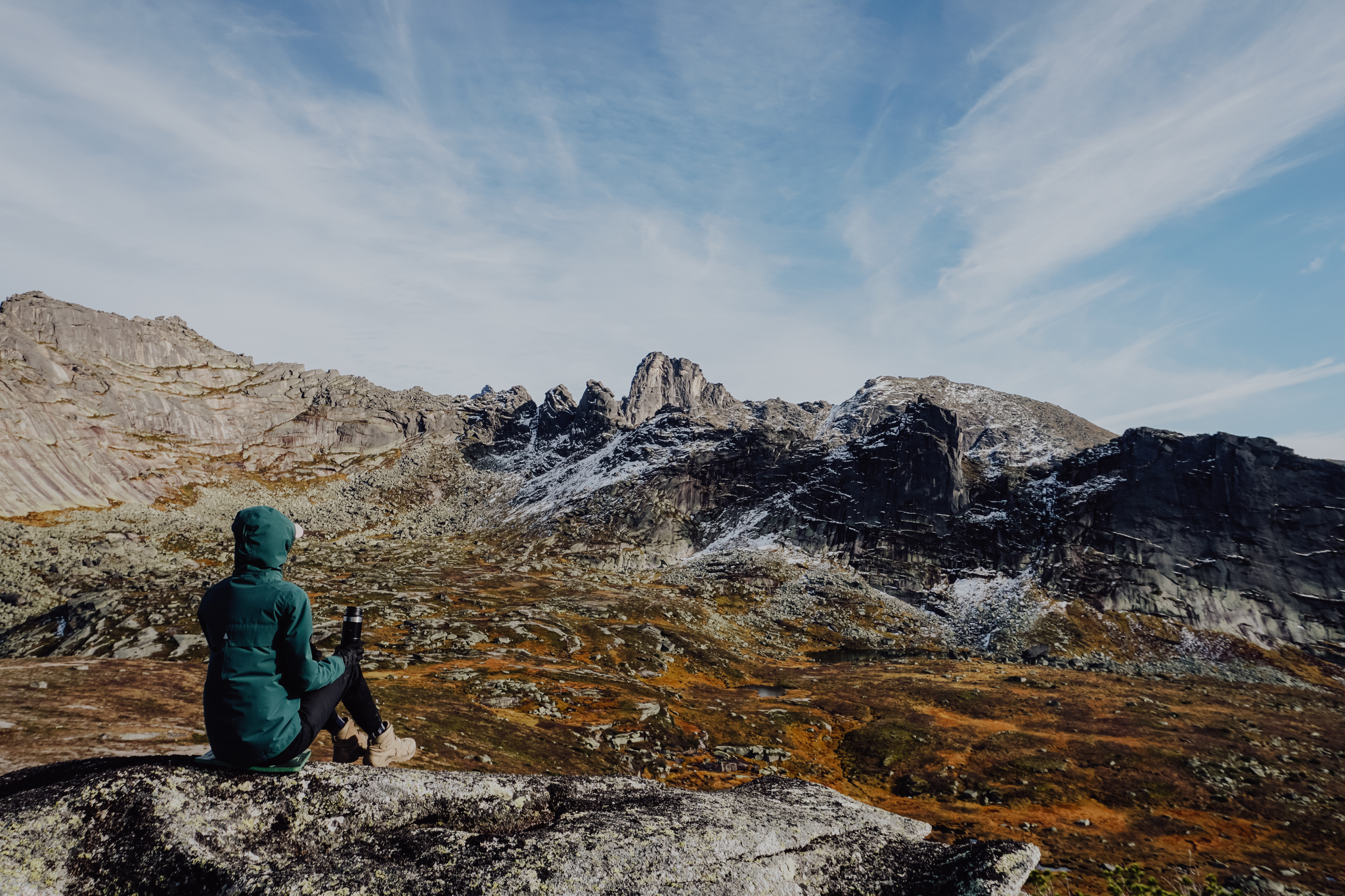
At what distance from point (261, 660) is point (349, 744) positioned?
2884 mm

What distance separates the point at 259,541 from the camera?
710 centimetres

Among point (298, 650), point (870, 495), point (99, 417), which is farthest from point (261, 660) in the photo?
point (99, 417)

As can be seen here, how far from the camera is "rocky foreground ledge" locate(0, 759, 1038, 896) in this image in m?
5.25

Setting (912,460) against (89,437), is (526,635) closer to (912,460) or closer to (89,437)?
(912,460)

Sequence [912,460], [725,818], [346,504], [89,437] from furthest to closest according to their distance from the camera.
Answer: [346,504] < [912,460] < [89,437] < [725,818]

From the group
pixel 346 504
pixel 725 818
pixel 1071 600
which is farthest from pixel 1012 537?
pixel 346 504

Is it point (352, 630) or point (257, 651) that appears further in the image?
point (352, 630)

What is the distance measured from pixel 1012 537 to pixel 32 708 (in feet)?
517

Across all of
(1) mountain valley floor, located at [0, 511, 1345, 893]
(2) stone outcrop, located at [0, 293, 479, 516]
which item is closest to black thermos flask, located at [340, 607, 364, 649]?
(1) mountain valley floor, located at [0, 511, 1345, 893]

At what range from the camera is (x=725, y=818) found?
8.35m

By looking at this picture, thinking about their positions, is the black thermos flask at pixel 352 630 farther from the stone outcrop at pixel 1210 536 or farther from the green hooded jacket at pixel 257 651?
the stone outcrop at pixel 1210 536

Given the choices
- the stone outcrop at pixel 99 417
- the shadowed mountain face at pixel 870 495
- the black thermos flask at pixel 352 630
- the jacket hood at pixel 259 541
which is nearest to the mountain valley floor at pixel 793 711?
the black thermos flask at pixel 352 630

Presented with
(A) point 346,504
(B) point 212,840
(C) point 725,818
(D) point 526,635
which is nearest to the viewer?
(B) point 212,840

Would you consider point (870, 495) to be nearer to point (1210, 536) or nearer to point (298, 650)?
point (1210, 536)
